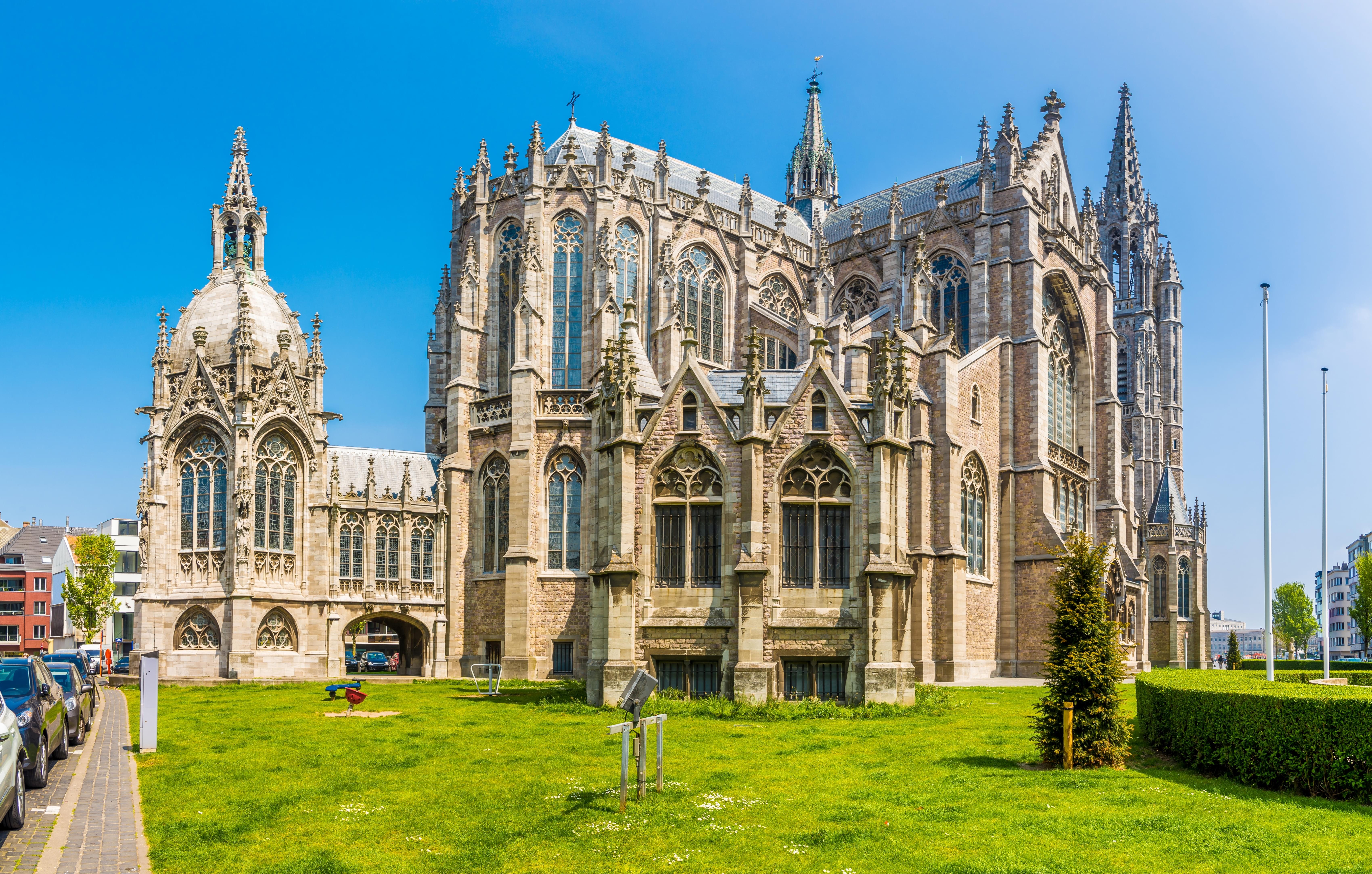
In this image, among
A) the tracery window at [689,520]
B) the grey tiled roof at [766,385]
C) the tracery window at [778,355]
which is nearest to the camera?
the tracery window at [689,520]

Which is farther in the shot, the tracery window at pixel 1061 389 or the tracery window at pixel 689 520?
the tracery window at pixel 1061 389

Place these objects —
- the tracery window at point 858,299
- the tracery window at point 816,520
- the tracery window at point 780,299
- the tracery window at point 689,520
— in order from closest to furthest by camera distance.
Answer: the tracery window at point 816,520 → the tracery window at point 689,520 → the tracery window at point 780,299 → the tracery window at point 858,299

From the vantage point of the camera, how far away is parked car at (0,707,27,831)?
449 inches

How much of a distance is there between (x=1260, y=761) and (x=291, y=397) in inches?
1414

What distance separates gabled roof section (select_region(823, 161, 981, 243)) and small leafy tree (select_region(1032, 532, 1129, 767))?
32900 mm

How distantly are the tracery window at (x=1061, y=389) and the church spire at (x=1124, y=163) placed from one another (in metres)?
35.5

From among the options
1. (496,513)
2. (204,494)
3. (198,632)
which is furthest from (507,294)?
(198,632)

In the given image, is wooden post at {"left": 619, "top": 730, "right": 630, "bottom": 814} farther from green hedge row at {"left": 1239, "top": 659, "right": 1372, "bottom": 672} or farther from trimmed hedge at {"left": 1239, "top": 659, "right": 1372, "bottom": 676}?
green hedge row at {"left": 1239, "top": 659, "right": 1372, "bottom": 672}

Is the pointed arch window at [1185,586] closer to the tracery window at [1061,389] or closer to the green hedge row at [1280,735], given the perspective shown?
the tracery window at [1061,389]

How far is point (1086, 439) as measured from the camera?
169 feet

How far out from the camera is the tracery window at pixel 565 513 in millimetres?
41500

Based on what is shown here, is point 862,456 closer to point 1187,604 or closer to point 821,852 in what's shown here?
point 821,852

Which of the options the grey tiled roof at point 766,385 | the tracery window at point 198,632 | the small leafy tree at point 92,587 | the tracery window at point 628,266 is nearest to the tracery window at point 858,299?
the tracery window at point 628,266

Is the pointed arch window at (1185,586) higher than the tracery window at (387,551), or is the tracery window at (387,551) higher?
the tracery window at (387,551)
